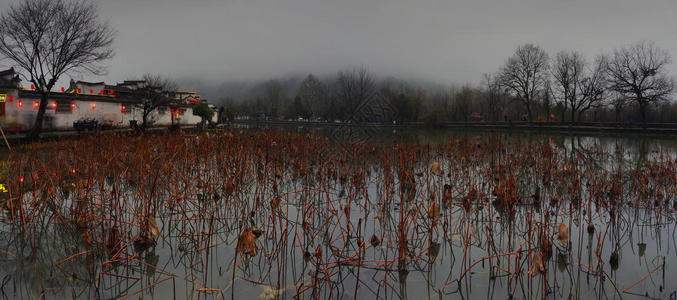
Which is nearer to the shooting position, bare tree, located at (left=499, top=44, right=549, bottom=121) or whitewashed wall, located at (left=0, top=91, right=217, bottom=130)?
whitewashed wall, located at (left=0, top=91, right=217, bottom=130)

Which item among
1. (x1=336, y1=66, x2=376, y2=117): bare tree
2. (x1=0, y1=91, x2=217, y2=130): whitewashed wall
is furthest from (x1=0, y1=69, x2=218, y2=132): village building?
(x1=336, y1=66, x2=376, y2=117): bare tree

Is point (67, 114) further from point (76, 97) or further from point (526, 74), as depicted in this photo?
point (526, 74)

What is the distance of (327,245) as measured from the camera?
4500 mm

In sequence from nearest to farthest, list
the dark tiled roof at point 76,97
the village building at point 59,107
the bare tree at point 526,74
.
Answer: the village building at point 59,107 < the dark tiled roof at point 76,97 < the bare tree at point 526,74

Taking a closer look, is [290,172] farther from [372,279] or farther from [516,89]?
[516,89]

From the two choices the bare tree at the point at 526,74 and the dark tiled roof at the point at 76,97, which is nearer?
the dark tiled roof at the point at 76,97

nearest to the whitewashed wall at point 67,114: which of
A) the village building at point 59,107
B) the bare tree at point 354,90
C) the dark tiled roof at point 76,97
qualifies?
the village building at point 59,107

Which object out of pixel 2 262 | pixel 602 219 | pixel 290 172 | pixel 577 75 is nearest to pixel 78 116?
pixel 290 172

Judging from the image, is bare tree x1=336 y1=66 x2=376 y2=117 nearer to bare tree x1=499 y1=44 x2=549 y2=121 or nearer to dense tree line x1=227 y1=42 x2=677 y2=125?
dense tree line x1=227 y1=42 x2=677 y2=125

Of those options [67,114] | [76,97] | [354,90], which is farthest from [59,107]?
[354,90]

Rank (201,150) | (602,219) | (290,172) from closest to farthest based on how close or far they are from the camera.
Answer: (602,219) → (290,172) → (201,150)

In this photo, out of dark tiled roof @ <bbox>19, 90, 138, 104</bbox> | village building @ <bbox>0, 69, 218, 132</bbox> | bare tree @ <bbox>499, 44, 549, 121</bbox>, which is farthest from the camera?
bare tree @ <bbox>499, 44, 549, 121</bbox>

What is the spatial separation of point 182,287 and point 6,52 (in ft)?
81.0

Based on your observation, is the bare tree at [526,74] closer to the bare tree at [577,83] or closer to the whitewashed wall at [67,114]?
the bare tree at [577,83]
